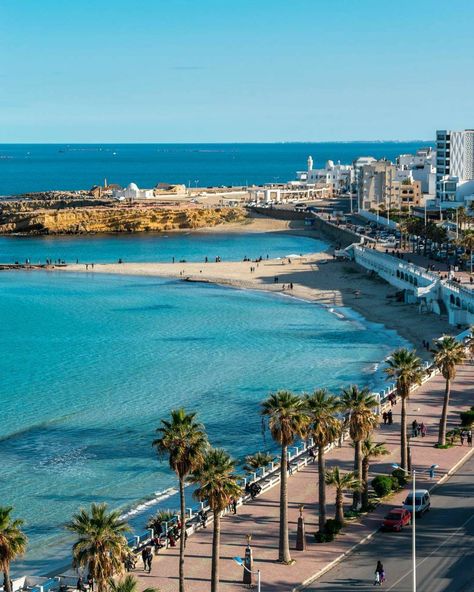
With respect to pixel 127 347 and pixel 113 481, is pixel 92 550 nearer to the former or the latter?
pixel 113 481

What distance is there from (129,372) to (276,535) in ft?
102

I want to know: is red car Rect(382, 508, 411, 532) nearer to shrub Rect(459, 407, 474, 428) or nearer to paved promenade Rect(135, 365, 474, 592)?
paved promenade Rect(135, 365, 474, 592)

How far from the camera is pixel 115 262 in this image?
5017 inches

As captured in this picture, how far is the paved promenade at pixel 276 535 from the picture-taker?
101ft

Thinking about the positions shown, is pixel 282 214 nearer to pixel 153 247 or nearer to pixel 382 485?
pixel 153 247

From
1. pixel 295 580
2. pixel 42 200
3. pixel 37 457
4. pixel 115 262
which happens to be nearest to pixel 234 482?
pixel 295 580

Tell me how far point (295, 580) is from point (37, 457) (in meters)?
19.8

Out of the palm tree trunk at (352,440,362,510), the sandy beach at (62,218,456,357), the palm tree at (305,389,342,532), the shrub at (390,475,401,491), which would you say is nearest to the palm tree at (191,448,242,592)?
the palm tree at (305,389,342,532)

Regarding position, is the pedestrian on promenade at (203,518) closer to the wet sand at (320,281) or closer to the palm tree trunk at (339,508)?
the palm tree trunk at (339,508)

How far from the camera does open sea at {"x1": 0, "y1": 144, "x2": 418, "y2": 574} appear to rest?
139ft

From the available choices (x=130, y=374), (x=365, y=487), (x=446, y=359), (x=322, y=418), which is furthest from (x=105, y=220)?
(x=322, y=418)

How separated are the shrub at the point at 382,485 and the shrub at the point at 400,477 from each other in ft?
3.94

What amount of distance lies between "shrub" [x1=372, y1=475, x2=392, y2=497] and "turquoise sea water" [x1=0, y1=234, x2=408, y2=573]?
9011 millimetres

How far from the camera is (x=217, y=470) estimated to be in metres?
28.5
